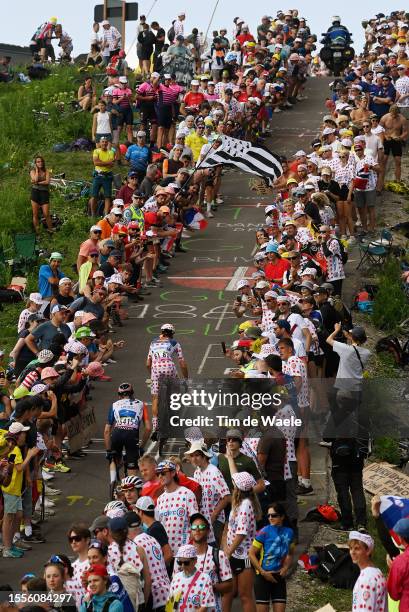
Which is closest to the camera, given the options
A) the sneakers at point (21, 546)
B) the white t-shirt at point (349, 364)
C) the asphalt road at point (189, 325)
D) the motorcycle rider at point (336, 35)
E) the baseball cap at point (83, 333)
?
the sneakers at point (21, 546)

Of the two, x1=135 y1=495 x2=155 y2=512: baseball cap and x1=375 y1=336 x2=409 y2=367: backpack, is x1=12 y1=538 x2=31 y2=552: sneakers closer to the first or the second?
x1=135 y1=495 x2=155 y2=512: baseball cap

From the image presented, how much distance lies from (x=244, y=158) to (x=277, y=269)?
19.6 feet

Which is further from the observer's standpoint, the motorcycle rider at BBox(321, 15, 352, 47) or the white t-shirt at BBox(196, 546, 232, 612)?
the motorcycle rider at BBox(321, 15, 352, 47)

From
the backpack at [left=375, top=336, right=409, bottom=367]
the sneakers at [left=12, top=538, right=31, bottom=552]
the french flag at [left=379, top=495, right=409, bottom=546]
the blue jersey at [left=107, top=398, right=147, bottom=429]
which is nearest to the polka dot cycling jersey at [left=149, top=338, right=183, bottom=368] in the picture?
the blue jersey at [left=107, top=398, right=147, bottom=429]

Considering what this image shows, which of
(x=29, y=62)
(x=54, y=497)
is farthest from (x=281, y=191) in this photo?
(x=29, y=62)

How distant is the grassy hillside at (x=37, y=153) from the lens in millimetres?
32906

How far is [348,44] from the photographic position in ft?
154

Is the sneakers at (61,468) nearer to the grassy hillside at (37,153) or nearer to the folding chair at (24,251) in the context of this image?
the grassy hillside at (37,153)

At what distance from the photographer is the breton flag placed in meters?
30.1

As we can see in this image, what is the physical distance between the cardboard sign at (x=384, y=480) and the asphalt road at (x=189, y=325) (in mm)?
593

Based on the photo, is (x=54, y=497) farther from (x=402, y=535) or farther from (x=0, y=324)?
(x=0, y=324)

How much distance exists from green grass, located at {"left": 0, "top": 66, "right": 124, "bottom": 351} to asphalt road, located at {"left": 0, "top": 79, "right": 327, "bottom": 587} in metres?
2.51

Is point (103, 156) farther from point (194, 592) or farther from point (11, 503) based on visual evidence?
point (194, 592)

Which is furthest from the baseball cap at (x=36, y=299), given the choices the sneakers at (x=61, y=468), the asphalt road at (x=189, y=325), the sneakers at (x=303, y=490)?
the sneakers at (x=303, y=490)
